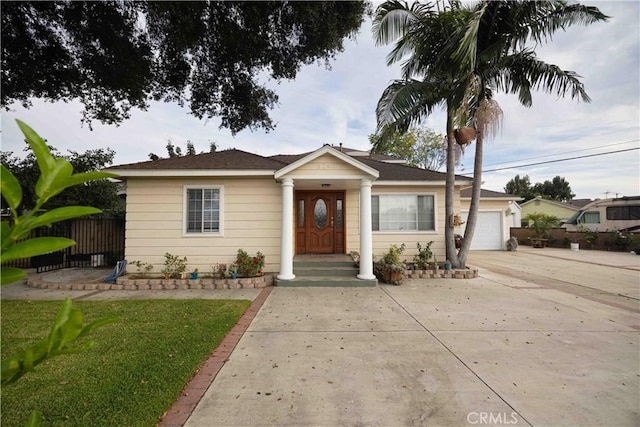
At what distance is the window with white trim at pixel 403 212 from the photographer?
9.65 meters

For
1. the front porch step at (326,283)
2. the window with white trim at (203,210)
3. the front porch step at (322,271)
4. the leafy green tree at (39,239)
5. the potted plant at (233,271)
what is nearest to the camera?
the leafy green tree at (39,239)

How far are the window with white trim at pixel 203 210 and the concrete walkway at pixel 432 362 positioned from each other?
233cm

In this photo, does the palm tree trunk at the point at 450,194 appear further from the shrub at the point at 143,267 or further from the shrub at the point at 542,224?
the shrub at the point at 542,224

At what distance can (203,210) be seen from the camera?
841 cm

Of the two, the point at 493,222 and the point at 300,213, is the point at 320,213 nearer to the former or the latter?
the point at 300,213

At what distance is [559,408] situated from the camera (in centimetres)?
277

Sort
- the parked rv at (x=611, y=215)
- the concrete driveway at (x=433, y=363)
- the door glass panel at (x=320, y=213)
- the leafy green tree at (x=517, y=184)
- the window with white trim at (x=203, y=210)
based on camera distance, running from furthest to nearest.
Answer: the leafy green tree at (x=517, y=184), the parked rv at (x=611, y=215), the door glass panel at (x=320, y=213), the window with white trim at (x=203, y=210), the concrete driveway at (x=433, y=363)

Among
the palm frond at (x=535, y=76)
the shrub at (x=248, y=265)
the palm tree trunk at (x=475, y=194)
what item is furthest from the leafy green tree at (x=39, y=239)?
the palm frond at (x=535, y=76)

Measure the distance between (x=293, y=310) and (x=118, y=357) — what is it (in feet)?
9.45

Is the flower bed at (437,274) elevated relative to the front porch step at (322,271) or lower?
lower

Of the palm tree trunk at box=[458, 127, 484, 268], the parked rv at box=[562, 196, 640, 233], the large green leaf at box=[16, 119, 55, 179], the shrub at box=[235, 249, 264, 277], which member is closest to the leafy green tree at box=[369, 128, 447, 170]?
the parked rv at box=[562, 196, 640, 233]

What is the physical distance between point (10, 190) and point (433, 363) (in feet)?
13.5

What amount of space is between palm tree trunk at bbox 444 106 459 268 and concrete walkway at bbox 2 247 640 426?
244 cm

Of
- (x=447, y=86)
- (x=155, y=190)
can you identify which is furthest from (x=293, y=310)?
(x=447, y=86)
